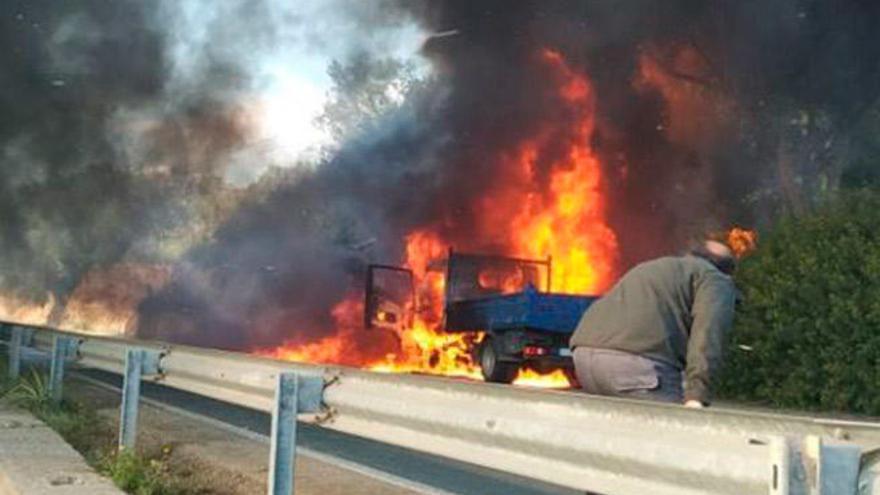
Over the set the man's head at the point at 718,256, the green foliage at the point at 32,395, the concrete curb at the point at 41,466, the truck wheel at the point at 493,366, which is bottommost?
the concrete curb at the point at 41,466

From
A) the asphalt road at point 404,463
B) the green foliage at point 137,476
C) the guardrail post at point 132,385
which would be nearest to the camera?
the green foliage at point 137,476

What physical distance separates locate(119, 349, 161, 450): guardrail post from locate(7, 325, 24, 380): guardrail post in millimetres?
3733

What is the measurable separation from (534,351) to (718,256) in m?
12.3

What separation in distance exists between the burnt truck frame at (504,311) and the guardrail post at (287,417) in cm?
1252

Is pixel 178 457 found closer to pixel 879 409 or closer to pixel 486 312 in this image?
pixel 879 409

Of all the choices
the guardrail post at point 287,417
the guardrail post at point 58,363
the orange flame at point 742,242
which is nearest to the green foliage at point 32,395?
the guardrail post at point 58,363

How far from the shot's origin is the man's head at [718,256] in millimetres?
4547

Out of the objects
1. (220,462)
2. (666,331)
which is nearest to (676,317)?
(666,331)

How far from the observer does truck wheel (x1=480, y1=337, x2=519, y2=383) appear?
56.3 feet

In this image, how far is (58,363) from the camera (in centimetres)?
809

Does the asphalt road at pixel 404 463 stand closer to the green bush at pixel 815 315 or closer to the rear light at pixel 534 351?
the green bush at pixel 815 315

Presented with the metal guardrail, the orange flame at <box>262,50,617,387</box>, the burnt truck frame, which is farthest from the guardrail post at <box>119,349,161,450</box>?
the orange flame at <box>262,50,617,387</box>

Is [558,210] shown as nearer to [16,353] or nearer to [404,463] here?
[16,353]

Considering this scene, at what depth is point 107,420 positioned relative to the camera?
25.9 ft
